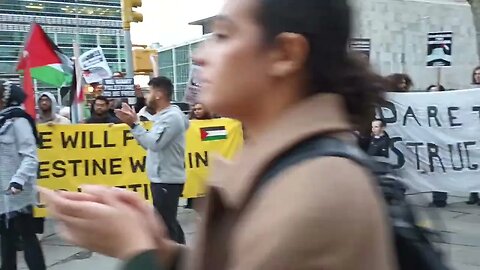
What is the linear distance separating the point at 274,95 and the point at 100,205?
1.15 feet

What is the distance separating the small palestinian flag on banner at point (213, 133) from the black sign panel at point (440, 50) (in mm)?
5027

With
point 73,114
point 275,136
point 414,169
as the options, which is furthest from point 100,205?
point 73,114

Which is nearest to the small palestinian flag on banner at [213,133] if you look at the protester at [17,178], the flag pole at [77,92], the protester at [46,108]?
the protester at [46,108]

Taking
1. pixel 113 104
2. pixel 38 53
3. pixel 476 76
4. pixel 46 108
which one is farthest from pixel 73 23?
pixel 476 76

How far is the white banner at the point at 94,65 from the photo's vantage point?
13.3m

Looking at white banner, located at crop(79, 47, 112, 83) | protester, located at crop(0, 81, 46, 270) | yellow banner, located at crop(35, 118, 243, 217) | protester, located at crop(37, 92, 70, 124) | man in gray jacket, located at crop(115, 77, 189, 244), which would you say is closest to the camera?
protester, located at crop(0, 81, 46, 270)

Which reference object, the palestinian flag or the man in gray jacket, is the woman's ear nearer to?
the man in gray jacket

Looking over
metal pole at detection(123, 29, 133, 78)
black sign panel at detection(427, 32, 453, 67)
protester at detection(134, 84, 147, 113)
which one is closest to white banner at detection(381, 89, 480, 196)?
black sign panel at detection(427, 32, 453, 67)

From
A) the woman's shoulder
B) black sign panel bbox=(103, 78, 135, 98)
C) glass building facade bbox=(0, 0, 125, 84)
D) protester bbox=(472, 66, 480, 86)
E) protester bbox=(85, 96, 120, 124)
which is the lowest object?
protester bbox=(85, 96, 120, 124)

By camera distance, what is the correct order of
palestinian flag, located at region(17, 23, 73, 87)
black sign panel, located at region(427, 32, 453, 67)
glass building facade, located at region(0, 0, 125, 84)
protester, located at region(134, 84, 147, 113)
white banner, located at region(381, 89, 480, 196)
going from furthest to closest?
glass building facade, located at region(0, 0, 125, 84) → protester, located at region(134, 84, 147, 113) → black sign panel, located at region(427, 32, 453, 67) → palestinian flag, located at region(17, 23, 73, 87) → white banner, located at region(381, 89, 480, 196)

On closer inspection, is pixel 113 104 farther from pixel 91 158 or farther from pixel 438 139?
pixel 438 139

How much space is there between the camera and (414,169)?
29.7 ft

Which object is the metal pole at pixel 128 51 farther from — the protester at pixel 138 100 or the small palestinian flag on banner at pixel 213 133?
the small palestinian flag on banner at pixel 213 133

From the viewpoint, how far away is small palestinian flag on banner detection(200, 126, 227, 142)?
9.43 metres
